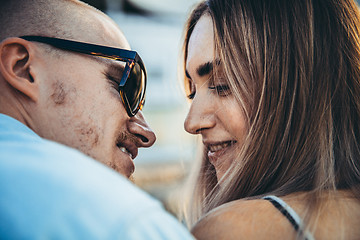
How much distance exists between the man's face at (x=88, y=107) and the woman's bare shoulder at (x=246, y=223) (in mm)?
769

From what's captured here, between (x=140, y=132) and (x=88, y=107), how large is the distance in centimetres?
37

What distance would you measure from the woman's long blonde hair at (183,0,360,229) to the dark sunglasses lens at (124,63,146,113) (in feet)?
1.69

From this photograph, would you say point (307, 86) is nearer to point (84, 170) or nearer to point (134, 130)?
point (134, 130)

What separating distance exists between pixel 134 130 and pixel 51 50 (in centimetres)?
63

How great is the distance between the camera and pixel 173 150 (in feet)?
25.2

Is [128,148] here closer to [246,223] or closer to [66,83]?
[66,83]

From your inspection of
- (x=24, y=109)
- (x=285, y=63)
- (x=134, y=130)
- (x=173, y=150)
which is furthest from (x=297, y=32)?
(x=173, y=150)

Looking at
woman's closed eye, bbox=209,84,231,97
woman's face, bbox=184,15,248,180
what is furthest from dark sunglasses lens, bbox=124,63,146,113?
woman's closed eye, bbox=209,84,231,97

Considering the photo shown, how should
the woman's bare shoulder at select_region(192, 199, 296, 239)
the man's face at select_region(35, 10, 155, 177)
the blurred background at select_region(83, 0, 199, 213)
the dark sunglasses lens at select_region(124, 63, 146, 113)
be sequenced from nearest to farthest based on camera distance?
the woman's bare shoulder at select_region(192, 199, 296, 239), the man's face at select_region(35, 10, 155, 177), the dark sunglasses lens at select_region(124, 63, 146, 113), the blurred background at select_region(83, 0, 199, 213)

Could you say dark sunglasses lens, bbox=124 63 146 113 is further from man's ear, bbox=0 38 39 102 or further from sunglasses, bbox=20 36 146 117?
man's ear, bbox=0 38 39 102

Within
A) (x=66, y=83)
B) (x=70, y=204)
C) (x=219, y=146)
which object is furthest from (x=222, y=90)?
(x=70, y=204)

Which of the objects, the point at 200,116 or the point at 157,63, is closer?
the point at 200,116

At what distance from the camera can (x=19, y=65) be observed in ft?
5.44

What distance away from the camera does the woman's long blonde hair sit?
1.56 metres
